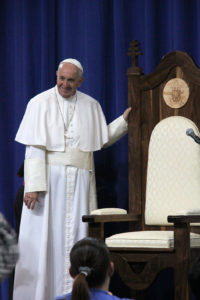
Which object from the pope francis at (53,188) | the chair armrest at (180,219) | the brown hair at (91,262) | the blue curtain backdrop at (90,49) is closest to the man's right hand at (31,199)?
the pope francis at (53,188)

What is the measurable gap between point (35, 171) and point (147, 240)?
1.02 metres

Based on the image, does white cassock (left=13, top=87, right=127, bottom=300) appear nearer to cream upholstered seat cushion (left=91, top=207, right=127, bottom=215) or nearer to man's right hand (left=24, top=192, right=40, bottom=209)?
man's right hand (left=24, top=192, right=40, bottom=209)

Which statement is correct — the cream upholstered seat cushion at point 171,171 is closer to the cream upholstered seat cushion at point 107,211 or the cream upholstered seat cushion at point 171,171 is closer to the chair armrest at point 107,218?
the chair armrest at point 107,218

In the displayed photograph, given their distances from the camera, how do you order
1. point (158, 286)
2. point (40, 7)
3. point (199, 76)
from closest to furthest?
point (199, 76), point (158, 286), point (40, 7)

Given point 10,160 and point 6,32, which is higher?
point 6,32

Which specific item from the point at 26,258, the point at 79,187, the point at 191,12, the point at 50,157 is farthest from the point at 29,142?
the point at 191,12

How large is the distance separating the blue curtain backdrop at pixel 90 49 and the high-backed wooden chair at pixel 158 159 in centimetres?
50

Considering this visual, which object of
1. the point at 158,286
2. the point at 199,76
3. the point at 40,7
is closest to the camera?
the point at 199,76

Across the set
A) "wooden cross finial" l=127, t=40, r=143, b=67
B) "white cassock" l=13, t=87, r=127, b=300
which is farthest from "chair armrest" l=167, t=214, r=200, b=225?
"wooden cross finial" l=127, t=40, r=143, b=67

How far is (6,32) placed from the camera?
523 centimetres

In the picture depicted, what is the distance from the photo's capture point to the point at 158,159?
4188mm

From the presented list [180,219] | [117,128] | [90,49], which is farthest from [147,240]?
[90,49]

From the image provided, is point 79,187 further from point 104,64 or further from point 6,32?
point 6,32

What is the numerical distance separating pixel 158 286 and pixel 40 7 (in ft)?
8.30
